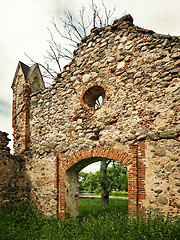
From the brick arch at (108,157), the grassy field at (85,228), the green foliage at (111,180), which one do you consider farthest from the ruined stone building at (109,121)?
the green foliage at (111,180)

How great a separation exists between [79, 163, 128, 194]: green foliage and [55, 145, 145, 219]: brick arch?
13.8 ft

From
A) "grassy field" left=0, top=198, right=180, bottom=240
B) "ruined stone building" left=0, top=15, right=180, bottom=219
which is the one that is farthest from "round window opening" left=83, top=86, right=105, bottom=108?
"grassy field" left=0, top=198, right=180, bottom=240

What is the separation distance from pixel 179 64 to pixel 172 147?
188 centimetres

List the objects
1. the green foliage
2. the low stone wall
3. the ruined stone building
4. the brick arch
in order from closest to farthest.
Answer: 1. the ruined stone building
2. the brick arch
3. the low stone wall
4. the green foliage

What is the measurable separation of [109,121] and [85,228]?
269 centimetres

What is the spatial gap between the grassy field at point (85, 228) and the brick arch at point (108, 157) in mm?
419

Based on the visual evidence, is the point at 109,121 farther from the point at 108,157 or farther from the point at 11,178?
the point at 11,178

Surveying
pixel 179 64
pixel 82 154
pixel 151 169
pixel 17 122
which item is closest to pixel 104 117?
pixel 82 154

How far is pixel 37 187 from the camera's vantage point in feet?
22.5

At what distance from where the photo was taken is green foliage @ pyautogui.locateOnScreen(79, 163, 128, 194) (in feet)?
35.4

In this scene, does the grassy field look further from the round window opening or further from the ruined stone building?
the round window opening

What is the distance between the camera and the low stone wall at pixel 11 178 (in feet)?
21.8

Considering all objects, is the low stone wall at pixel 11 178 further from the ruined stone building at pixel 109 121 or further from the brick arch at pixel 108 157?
the brick arch at pixel 108 157

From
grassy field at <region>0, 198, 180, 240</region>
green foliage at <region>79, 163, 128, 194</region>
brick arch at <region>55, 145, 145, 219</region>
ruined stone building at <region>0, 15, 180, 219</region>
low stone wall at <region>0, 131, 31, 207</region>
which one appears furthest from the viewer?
green foliage at <region>79, 163, 128, 194</region>
